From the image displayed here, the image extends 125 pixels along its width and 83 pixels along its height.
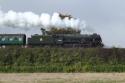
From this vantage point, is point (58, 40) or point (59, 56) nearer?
point (59, 56)

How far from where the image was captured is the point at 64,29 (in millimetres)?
75812

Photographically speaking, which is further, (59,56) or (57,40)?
(57,40)

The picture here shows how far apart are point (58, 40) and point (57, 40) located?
15 cm

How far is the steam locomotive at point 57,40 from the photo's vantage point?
6512 centimetres

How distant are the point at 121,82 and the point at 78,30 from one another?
4413cm

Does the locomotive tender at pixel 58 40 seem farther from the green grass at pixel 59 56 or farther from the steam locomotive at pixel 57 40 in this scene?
the green grass at pixel 59 56

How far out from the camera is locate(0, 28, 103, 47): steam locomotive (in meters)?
65.1

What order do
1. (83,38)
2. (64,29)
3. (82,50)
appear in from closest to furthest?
(82,50) → (83,38) → (64,29)

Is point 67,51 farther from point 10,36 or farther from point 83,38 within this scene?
point 10,36

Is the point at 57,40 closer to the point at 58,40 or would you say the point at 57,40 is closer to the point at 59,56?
the point at 58,40

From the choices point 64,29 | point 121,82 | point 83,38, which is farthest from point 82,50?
point 121,82

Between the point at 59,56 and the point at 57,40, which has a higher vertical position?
the point at 57,40

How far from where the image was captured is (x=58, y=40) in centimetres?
6562

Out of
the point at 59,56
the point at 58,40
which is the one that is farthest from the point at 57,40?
the point at 59,56
